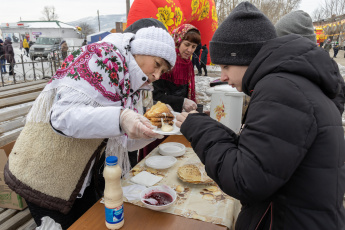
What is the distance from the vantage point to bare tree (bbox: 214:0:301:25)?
1224cm

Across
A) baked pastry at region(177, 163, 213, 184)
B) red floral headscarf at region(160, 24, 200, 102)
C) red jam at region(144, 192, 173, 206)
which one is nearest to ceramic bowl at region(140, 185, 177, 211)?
red jam at region(144, 192, 173, 206)

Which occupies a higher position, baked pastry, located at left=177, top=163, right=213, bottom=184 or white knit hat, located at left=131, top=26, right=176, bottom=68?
white knit hat, located at left=131, top=26, right=176, bottom=68

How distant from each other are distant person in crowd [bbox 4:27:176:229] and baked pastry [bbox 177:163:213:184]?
0.42m

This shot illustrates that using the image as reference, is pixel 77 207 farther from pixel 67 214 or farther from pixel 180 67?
pixel 180 67

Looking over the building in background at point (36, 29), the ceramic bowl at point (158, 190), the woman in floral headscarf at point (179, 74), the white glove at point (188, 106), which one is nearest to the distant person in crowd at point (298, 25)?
the woman in floral headscarf at point (179, 74)

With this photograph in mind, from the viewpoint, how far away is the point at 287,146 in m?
0.79

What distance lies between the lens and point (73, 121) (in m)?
1.19

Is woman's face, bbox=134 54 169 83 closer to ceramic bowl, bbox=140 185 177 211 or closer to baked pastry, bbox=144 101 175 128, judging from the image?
baked pastry, bbox=144 101 175 128

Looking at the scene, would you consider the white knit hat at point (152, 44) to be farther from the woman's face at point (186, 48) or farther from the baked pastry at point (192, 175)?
the woman's face at point (186, 48)

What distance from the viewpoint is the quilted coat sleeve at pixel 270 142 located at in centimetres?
79

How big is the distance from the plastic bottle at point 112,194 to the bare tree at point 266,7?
9918mm

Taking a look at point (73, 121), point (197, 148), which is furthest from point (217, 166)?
point (73, 121)

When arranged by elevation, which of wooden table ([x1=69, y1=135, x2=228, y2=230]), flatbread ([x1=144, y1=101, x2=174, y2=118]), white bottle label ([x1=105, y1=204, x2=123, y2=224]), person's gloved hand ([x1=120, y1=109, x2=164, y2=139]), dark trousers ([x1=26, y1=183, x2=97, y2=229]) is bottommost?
dark trousers ([x1=26, y1=183, x2=97, y2=229])

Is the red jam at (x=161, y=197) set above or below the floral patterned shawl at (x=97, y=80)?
below
